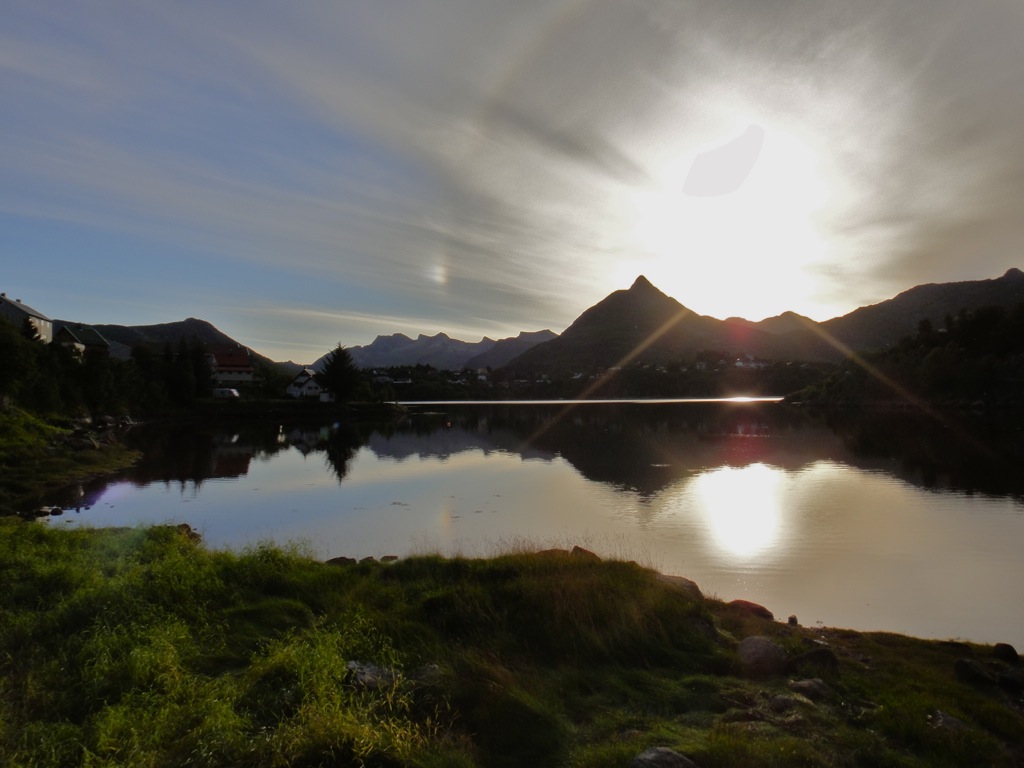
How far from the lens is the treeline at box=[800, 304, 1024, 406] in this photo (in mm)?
106000

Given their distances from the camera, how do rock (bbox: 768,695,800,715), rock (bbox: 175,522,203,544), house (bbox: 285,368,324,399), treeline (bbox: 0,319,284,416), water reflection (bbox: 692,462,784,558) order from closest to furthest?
rock (bbox: 768,695,800,715) → rock (bbox: 175,522,203,544) → water reflection (bbox: 692,462,784,558) → treeline (bbox: 0,319,284,416) → house (bbox: 285,368,324,399)

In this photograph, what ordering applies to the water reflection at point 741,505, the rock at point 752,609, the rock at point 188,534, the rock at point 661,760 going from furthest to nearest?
the water reflection at point 741,505 < the rock at point 188,534 < the rock at point 752,609 < the rock at point 661,760

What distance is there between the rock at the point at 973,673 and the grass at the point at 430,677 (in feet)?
1.26

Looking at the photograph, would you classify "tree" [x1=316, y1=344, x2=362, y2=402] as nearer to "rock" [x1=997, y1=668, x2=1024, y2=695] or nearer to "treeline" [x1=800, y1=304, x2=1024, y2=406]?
"treeline" [x1=800, y1=304, x2=1024, y2=406]

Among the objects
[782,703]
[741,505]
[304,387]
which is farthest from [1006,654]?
[304,387]

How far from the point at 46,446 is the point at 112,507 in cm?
1577

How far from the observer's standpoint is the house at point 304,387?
12688 centimetres

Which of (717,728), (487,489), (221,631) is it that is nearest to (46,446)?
(487,489)

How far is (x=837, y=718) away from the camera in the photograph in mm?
8672

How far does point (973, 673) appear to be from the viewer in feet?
36.4

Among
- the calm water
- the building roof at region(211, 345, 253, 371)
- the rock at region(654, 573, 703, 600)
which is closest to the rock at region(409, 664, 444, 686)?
the rock at region(654, 573, 703, 600)

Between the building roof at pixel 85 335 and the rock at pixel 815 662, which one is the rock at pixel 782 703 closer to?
the rock at pixel 815 662

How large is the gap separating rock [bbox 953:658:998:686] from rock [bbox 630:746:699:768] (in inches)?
308

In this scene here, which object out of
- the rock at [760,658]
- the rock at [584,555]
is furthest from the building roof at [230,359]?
the rock at [760,658]
